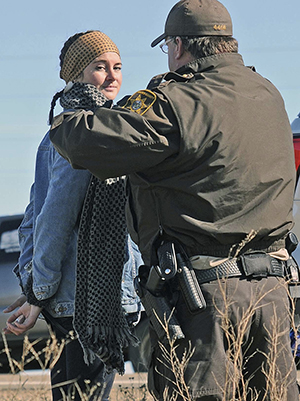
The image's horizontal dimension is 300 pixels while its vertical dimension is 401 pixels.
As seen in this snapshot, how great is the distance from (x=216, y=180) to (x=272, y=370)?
74 cm

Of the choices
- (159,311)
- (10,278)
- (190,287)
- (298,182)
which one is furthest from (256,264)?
(10,278)

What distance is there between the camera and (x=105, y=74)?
3510mm

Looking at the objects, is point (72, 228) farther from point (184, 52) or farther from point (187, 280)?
point (184, 52)

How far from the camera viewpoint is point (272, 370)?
281 centimetres

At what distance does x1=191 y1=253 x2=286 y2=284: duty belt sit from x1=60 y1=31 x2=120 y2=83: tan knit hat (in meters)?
1.16

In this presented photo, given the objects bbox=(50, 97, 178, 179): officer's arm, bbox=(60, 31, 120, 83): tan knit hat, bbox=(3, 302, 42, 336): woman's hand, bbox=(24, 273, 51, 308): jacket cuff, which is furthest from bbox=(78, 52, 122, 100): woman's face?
bbox=(3, 302, 42, 336): woman's hand

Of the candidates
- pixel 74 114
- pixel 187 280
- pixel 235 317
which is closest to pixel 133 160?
pixel 74 114

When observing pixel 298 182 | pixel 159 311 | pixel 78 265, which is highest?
pixel 298 182

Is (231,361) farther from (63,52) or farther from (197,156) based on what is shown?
(63,52)

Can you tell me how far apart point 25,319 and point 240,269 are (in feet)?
3.45

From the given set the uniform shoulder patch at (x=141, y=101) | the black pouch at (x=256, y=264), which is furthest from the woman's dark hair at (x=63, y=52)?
the black pouch at (x=256, y=264)

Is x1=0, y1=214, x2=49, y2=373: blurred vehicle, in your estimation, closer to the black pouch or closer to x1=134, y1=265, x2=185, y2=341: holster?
x1=134, y1=265, x2=185, y2=341: holster

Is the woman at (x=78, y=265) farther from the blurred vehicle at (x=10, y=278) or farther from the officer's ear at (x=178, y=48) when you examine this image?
the blurred vehicle at (x=10, y=278)

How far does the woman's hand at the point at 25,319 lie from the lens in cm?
332
